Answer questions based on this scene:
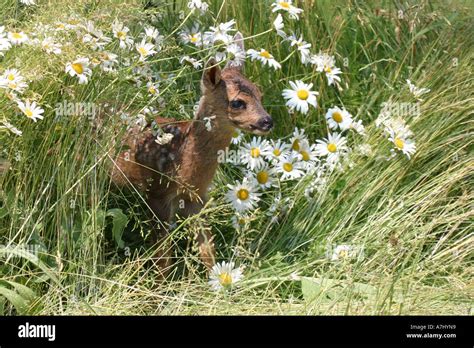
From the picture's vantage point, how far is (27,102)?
425cm

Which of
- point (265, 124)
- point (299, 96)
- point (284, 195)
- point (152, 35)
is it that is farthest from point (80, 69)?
point (284, 195)

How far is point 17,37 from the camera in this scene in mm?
4523

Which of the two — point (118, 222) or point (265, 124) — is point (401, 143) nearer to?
point (265, 124)

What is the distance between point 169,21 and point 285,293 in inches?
74.2

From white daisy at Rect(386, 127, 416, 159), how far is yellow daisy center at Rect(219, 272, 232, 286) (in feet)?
4.33

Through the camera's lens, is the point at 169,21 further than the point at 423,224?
Yes

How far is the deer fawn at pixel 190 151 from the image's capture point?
4.99m

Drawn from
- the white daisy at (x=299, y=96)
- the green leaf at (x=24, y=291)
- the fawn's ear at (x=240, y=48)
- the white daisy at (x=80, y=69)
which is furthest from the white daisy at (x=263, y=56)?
the green leaf at (x=24, y=291)

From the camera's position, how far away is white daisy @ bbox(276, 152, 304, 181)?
16.5 feet

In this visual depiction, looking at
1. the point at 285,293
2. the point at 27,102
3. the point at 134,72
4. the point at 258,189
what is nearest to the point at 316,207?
the point at 258,189

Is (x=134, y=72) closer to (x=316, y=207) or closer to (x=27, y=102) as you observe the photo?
(x=27, y=102)

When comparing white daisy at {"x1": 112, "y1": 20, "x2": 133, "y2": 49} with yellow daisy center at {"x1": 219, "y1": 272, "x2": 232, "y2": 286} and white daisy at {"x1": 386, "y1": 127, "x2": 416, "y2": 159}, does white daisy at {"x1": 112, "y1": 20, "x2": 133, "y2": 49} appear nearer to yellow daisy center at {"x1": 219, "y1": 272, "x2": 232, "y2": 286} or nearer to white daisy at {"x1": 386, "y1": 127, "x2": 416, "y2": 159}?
yellow daisy center at {"x1": 219, "y1": 272, "x2": 232, "y2": 286}

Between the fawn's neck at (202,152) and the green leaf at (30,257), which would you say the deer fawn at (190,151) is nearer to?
the fawn's neck at (202,152)

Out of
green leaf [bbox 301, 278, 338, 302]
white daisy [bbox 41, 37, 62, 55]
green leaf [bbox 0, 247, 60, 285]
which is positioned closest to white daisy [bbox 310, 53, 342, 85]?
green leaf [bbox 301, 278, 338, 302]
